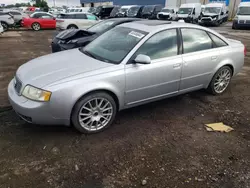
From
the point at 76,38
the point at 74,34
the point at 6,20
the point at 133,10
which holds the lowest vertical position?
the point at 6,20

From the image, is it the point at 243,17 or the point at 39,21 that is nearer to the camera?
the point at 39,21

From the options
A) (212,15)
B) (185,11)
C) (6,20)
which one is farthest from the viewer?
(185,11)

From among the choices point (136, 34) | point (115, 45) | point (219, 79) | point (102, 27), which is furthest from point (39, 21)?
point (219, 79)

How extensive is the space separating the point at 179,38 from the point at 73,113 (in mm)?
2214

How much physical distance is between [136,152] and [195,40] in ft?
7.84

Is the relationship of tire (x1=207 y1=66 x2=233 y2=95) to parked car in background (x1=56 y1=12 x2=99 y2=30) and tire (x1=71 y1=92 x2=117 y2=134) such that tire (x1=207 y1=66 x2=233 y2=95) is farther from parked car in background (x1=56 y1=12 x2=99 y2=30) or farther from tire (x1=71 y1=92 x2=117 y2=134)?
parked car in background (x1=56 y1=12 x2=99 y2=30)

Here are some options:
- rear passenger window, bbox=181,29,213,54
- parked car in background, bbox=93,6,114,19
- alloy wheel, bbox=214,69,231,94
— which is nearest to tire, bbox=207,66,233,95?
alloy wheel, bbox=214,69,231,94

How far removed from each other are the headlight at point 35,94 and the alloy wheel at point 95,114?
19.8 inches

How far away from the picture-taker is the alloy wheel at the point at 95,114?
3297 millimetres

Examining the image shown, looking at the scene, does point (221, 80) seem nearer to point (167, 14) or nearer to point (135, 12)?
point (167, 14)

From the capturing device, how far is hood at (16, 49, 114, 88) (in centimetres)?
319

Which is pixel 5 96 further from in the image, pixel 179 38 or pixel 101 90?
pixel 179 38

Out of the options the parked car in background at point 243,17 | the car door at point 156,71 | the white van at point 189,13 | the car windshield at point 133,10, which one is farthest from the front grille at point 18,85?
the car windshield at point 133,10

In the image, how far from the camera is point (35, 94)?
3055mm
